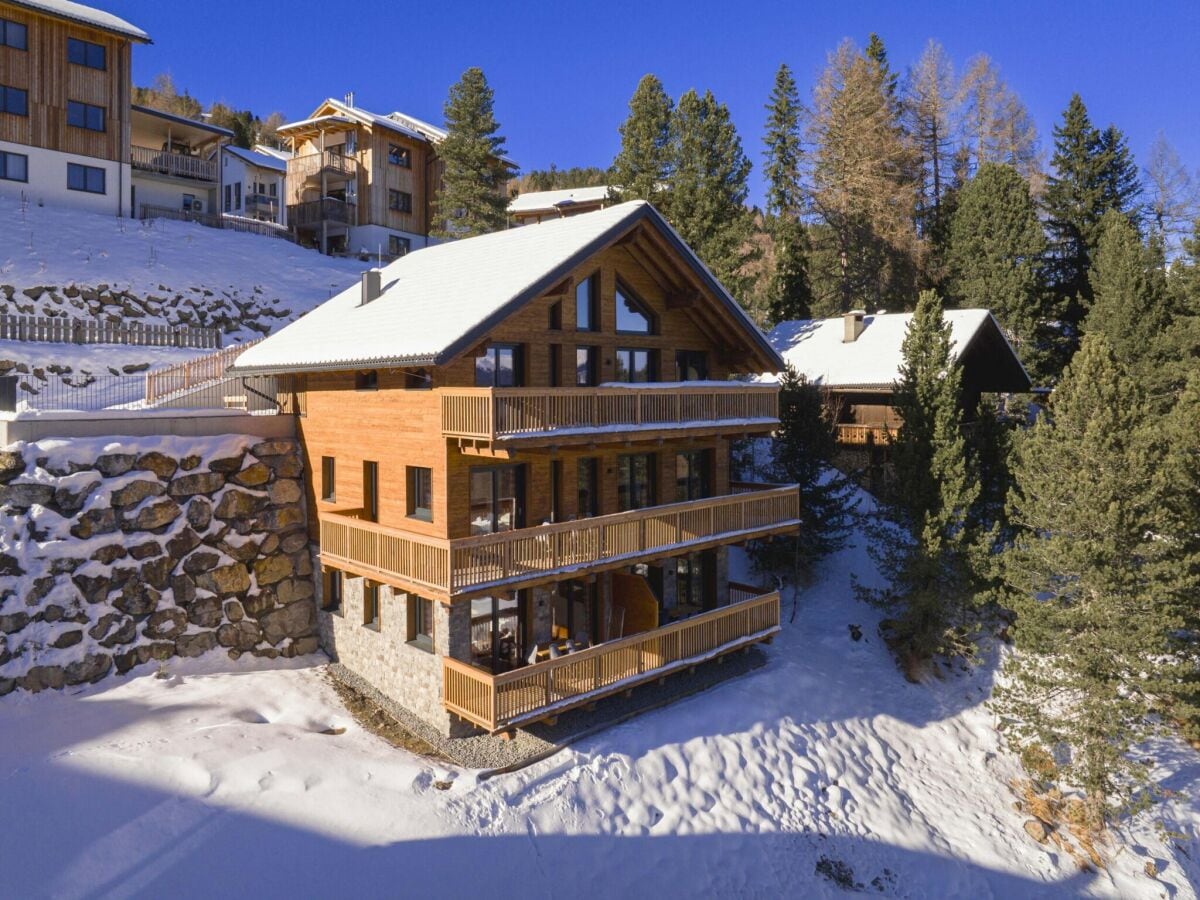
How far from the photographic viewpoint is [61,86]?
37.3m

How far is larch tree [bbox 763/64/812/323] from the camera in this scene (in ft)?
141

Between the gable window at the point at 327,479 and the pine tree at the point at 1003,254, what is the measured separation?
33.5 m

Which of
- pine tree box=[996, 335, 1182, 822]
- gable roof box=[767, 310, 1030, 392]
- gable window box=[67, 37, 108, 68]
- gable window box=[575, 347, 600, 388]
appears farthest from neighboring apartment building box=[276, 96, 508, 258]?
pine tree box=[996, 335, 1182, 822]

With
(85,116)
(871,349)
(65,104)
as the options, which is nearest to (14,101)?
(65,104)

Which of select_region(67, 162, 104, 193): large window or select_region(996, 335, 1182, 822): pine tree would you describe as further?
select_region(67, 162, 104, 193): large window

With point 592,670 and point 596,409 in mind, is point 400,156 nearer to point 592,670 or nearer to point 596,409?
point 596,409

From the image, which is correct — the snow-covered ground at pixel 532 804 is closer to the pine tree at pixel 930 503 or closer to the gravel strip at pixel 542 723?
the gravel strip at pixel 542 723

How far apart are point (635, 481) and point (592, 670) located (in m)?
5.58

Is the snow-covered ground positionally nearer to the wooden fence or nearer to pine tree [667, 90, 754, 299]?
the wooden fence

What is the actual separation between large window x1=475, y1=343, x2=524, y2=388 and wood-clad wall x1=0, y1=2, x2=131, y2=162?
107 feet

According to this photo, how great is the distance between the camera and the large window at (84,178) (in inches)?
1495

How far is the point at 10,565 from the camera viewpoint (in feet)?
53.4

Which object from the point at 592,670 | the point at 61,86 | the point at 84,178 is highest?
the point at 61,86

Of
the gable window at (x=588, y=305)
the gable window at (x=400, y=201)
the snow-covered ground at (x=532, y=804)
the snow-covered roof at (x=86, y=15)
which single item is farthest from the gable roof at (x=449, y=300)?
the gable window at (x=400, y=201)
